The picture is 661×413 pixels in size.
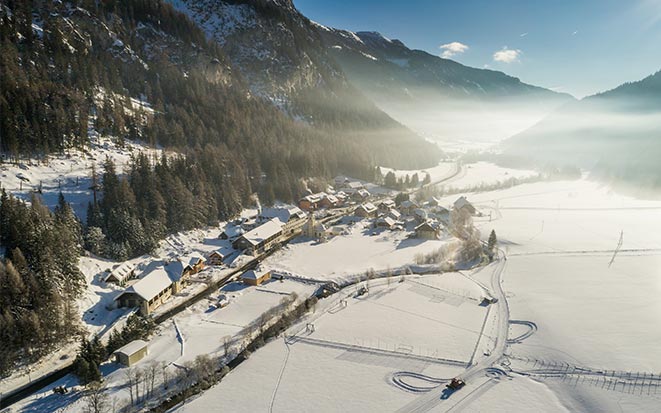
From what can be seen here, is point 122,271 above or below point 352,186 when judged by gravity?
below

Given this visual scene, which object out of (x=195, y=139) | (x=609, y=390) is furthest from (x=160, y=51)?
(x=609, y=390)

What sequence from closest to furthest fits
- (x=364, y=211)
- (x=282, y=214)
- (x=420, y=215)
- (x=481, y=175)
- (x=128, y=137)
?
(x=282, y=214) → (x=420, y=215) → (x=364, y=211) → (x=128, y=137) → (x=481, y=175)

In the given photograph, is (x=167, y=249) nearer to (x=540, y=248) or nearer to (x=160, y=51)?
(x=540, y=248)

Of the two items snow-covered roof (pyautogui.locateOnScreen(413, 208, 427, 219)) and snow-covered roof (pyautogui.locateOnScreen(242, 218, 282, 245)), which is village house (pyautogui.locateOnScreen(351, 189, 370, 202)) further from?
snow-covered roof (pyautogui.locateOnScreen(242, 218, 282, 245))

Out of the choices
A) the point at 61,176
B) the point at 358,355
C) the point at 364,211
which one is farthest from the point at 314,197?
the point at 358,355

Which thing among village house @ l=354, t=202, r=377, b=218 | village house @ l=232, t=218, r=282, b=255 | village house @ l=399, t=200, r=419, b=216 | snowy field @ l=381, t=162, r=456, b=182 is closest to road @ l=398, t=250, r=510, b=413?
village house @ l=232, t=218, r=282, b=255

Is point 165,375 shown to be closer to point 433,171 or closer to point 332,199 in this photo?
point 332,199

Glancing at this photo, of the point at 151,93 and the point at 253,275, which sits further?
the point at 151,93
